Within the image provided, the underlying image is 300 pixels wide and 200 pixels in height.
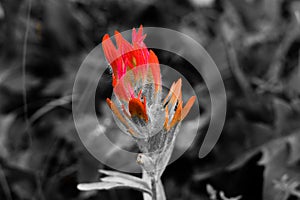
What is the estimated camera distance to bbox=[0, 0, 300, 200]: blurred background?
3.20 feet

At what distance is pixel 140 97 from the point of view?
0.57m

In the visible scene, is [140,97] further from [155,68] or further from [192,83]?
[192,83]

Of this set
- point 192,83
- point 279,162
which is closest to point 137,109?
point 279,162

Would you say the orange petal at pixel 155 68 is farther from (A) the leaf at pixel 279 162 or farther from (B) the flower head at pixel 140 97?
(A) the leaf at pixel 279 162

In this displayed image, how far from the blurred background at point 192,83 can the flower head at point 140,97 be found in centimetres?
28

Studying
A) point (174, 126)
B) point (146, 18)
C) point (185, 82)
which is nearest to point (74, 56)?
point (146, 18)

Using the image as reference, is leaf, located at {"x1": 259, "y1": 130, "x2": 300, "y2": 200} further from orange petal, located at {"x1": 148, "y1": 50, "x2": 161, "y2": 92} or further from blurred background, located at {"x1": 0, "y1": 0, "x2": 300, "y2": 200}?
orange petal, located at {"x1": 148, "y1": 50, "x2": 161, "y2": 92}

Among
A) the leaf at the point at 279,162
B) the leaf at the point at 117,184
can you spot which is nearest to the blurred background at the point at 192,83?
the leaf at the point at 279,162

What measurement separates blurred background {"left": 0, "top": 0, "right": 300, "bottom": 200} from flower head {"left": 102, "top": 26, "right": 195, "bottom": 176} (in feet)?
0.93

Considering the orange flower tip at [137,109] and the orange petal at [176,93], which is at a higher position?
the orange petal at [176,93]

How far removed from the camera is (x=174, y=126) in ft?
1.96

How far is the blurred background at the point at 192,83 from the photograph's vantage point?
975 mm

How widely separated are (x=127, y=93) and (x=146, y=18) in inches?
26.8

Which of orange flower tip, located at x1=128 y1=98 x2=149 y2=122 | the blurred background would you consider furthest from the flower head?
the blurred background
